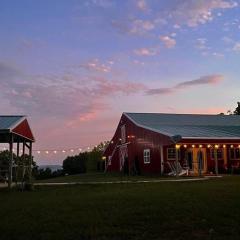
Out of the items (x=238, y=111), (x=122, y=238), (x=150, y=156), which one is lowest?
(x=122, y=238)

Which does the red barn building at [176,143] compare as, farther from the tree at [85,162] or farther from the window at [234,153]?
the tree at [85,162]

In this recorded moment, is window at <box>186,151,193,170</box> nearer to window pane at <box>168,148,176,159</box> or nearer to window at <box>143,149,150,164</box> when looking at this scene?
window pane at <box>168,148,176,159</box>

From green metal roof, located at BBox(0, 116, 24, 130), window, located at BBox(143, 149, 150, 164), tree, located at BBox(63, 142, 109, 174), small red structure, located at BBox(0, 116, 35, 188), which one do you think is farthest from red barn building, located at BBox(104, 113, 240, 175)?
green metal roof, located at BBox(0, 116, 24, 130)

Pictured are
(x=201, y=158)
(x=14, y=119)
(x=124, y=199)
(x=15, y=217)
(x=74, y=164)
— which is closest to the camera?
(x=15, y=217)

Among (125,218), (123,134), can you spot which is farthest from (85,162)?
(125,218)

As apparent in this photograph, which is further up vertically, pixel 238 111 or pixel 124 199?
pixel 238 111

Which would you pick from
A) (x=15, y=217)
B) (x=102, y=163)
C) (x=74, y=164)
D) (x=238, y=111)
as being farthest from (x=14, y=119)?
(x=238, y=111)

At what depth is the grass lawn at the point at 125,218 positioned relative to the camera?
10.5 m

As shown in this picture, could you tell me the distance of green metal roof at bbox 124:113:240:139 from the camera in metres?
38.6

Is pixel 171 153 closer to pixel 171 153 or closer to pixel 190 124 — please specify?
pixel 171 153

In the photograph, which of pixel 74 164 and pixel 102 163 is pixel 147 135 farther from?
pixel 74 164

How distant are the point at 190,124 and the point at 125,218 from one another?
3366cm

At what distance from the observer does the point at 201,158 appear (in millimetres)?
41156

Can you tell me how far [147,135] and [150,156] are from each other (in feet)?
5.72
